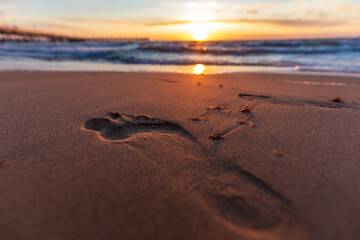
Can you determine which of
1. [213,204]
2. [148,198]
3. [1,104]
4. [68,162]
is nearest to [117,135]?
[68,162]

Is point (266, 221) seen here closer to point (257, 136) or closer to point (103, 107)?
point (257, 136)

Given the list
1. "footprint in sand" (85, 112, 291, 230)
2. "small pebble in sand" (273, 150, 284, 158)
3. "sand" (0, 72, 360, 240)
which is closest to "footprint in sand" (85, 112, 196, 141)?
"sand" (0, 72, 360, 240)

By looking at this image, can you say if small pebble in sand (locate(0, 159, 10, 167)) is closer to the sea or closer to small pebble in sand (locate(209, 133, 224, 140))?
small pebble in sand (locate(209, 133, 224, 140))

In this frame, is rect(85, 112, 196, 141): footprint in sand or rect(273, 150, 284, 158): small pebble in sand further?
rect(85, 112, 196, 141): footprint in sand

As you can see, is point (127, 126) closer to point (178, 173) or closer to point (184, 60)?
point (178, 173)

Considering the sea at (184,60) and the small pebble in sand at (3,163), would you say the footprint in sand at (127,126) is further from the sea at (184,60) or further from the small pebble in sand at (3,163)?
the sea at (184,60)

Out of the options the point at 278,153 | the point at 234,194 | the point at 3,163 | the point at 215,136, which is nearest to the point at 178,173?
the point at 234,194

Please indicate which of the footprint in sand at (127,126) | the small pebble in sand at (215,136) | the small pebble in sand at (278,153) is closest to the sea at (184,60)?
the footprint in sand at (127,126)

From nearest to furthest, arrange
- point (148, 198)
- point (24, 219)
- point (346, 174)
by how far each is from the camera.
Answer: point (24, 219) < point (148, 198) < point (346, 174)
